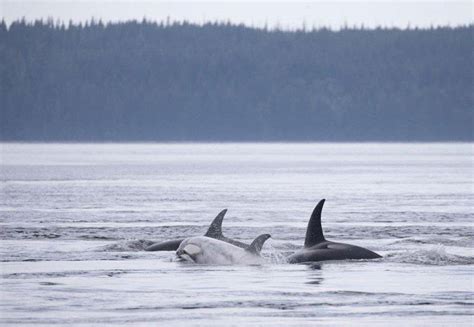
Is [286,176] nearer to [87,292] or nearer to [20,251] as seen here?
[20,251]

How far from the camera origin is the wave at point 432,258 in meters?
23.4

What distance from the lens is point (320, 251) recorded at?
23609mm

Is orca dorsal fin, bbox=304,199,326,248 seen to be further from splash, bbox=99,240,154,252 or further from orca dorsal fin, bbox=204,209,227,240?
splash, bbox=99,240,154,252

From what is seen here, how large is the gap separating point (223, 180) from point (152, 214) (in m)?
26.0

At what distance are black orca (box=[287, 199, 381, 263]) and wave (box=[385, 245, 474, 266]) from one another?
0.44m

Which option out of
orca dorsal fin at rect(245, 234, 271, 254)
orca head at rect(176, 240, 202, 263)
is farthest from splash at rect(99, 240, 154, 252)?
orca dorsal fin at rect(245, 234, 271, 254)

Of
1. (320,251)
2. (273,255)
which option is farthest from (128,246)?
(320,251)

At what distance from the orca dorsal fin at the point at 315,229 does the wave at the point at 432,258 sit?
4.15 feet

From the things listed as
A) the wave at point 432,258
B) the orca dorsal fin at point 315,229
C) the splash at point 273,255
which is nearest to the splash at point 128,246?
the splash at point 273,255

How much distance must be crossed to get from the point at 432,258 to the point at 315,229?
2038 mm

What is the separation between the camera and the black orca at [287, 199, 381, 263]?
2352cm

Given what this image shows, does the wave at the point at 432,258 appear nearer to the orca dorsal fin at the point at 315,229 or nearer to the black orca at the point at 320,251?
the black orca at the point at 320,251

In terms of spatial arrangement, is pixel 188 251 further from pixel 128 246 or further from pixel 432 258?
pixel 432 258

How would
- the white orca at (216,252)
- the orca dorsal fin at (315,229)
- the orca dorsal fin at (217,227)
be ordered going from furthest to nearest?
the orca dorsal fin at (217,227), the white orca at (216,252), the orca dorsal fin at (315,229)
